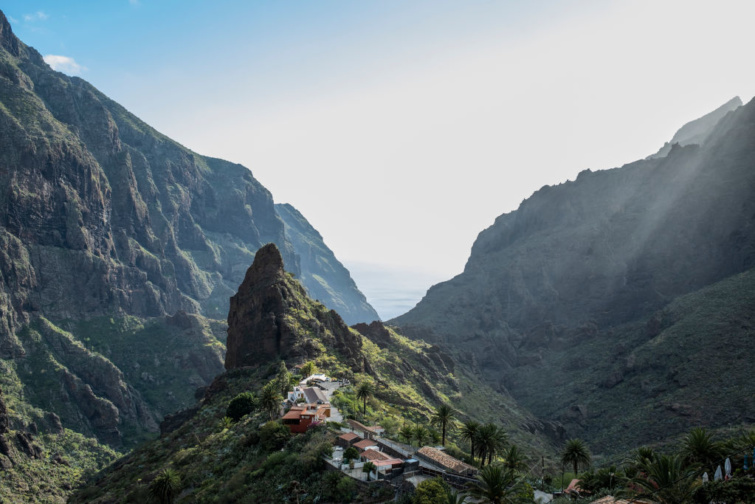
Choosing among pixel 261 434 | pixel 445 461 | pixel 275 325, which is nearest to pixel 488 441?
pixel 445 461

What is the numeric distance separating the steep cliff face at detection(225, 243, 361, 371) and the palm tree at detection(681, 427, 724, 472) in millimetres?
64590

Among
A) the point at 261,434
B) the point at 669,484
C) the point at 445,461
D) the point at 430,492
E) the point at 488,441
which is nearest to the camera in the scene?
the point at 669,484

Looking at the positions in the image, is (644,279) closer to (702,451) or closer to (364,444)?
(702,451)

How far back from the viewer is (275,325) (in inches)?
3962

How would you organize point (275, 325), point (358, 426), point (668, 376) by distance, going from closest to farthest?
point (358, 426), point (275, 325), point (668, 376)

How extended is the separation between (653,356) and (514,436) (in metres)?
42.5

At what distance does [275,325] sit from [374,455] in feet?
187

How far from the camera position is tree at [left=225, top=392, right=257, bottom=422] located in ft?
247

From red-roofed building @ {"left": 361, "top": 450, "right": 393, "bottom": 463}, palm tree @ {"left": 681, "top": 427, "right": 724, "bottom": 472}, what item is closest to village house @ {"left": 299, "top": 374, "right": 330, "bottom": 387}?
red-roofed building @ {"left": 361, "top": 450, "right": 393, "bottom": 463}

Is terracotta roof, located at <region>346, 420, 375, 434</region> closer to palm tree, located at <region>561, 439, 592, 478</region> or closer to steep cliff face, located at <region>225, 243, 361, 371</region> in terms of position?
palm tree, located at <region>561, 439, 592, 478</region>

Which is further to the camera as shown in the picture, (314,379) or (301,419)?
(314,379)

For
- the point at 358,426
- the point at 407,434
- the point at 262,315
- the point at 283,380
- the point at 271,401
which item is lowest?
the point at 407,434

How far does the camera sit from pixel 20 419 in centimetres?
14475

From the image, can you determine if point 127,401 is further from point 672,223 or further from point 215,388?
point 672,223
